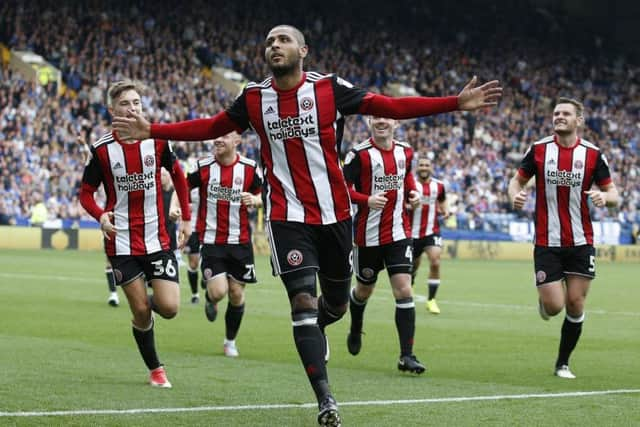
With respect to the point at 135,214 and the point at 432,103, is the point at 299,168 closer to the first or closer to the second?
the point at 432,103

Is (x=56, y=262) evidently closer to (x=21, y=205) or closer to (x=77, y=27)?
(x=21, y=205)

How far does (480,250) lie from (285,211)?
3256cm

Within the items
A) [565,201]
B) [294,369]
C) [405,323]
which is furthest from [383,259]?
[565,201]

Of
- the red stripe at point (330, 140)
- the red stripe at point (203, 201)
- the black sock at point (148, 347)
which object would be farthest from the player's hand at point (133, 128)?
the red stripe at point (203, 201)

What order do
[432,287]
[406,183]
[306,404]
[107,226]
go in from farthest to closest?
[432,287], [406,183], [107,226], [306,404]

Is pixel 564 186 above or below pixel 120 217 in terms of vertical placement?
above

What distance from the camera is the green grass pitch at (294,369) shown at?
25.5 ft

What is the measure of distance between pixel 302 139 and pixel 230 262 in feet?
16.3

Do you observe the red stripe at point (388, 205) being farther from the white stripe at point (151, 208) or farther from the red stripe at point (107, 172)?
the red stripe at point (107, 172)

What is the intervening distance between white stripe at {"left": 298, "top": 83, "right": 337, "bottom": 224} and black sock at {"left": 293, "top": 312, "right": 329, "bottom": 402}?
697mm

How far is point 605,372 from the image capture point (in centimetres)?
1066

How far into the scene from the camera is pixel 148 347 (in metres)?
9.30

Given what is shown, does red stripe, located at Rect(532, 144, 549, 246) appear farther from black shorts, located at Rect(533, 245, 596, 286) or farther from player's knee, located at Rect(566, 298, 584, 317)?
player's knee, located at Rect(566, 298, 584, 317)

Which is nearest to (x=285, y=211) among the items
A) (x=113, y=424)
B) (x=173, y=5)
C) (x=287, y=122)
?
(x=287, y=122)
